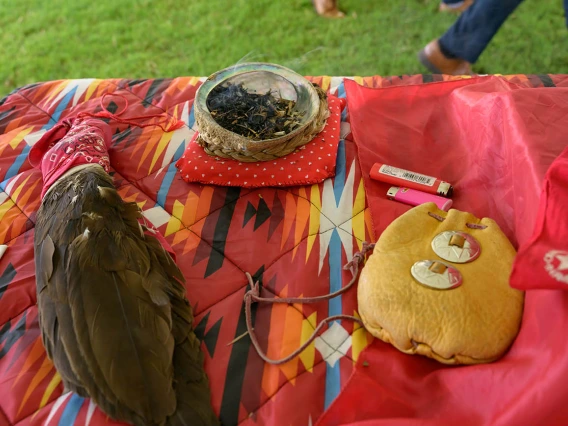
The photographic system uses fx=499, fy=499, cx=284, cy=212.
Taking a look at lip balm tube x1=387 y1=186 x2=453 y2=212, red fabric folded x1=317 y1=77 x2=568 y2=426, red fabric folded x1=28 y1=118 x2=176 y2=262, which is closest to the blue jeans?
red fabric folded x1=317 y1=77 x2=568 y2=426

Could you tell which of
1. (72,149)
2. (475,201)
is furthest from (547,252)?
(72,149)


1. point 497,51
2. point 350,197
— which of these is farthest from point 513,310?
point 497,51

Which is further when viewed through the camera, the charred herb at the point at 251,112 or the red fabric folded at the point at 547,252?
the charred herb at the point at 251,112

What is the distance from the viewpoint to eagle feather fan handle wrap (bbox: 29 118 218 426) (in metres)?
0.83

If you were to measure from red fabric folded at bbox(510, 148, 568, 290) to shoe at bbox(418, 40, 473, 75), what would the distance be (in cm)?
146

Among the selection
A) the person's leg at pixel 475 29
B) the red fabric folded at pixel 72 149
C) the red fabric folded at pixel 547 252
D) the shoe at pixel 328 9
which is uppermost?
the red fabric folded at pixel 547 252

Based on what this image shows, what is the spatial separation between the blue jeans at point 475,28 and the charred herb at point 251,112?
999 mm

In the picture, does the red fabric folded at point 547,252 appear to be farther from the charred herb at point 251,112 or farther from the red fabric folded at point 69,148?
the red fabric folded at point 69,148

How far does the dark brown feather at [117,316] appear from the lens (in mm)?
832

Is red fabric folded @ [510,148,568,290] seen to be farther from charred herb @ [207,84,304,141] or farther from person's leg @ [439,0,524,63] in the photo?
person's leg @ [439,0,524,63]

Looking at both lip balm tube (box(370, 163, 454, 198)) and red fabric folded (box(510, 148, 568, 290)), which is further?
lip balm tube (box(370, 163, 454, 198))

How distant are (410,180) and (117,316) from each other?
74 centimetres

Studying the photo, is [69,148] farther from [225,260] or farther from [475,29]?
[475,29]

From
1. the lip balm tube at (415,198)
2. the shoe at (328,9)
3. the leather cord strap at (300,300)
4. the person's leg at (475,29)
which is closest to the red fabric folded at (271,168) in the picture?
the lip balm tube at (415,198)
